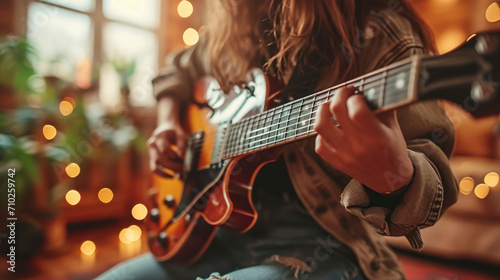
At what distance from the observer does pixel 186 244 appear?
47cm

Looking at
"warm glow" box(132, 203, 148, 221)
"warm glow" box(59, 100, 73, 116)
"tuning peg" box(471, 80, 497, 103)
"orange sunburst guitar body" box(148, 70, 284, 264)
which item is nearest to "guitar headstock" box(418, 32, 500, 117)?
"tuning peg" box(471, 80, 497, 103)

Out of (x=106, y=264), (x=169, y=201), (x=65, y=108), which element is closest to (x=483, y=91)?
(x=169, y=201)

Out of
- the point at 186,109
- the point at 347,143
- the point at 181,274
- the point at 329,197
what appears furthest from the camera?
the point at 186,109

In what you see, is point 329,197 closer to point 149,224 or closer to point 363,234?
point 363,234

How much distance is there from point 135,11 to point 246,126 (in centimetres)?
41

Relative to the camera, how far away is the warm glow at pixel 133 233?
3.42ft

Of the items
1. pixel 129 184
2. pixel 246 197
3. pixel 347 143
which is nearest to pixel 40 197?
pixel 129 184

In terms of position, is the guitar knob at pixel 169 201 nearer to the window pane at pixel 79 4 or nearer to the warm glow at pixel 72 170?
the window pane at pixel 79 4

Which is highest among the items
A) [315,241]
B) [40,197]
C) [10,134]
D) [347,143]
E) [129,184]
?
[347,143]

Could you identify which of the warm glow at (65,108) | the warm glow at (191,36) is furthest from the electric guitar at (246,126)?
the warm glow at (65,108)

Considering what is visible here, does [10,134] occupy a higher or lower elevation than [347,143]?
lower

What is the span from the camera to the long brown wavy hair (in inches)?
12.5

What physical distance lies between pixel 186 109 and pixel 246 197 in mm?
274

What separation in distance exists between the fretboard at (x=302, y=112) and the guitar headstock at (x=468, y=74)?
0.01 meters
